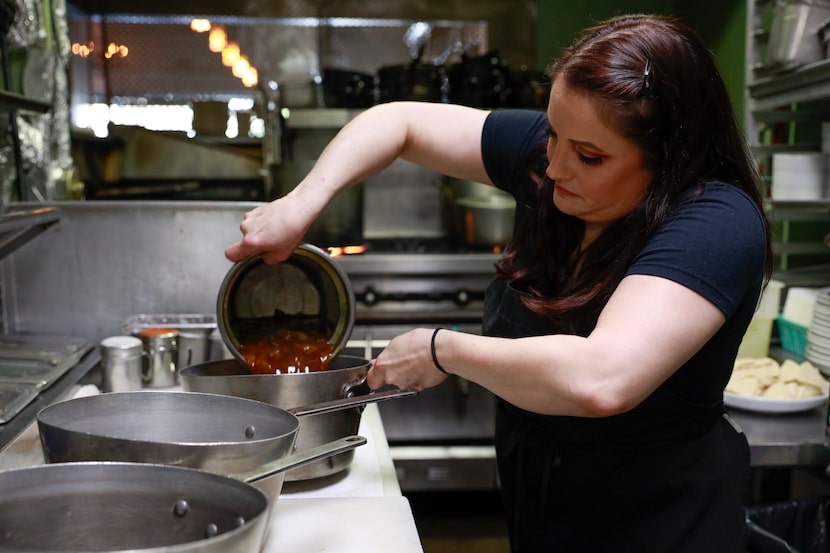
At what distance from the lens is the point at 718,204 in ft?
3.98

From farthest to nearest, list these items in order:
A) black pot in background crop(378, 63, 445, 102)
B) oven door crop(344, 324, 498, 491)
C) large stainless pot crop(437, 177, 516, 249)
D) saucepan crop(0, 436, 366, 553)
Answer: black pot in background crop(378, 63, 445, 102), large stainless pot crop(437, 177, 516, 249), oven door crop(344, 324, 498, 491), saucepan crop(0, 436, 366, 553)

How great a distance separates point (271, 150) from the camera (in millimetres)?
4027

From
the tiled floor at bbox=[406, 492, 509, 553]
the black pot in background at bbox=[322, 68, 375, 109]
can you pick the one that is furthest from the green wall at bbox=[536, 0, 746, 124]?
the tiled floor at bbox=[406, 492, 509, 553]

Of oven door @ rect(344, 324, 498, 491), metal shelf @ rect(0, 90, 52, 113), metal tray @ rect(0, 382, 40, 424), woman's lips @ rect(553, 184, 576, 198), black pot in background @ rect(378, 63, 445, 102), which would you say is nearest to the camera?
woman's lips @ rect(553, 184, 576, 198)

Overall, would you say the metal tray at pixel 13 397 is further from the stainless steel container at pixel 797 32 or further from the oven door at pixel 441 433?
the stainless steel container at pixel 797 32

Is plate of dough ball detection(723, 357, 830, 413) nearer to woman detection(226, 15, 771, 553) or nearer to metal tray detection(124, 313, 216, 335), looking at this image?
woman detection(226, 15, 771, 553)

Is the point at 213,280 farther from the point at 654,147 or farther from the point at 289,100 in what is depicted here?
the point at 289,100

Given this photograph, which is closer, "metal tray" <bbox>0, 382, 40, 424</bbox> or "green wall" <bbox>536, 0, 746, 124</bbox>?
"metal tray" <bbox>0, 382, 40, 424</bbox>

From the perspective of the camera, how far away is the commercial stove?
3271 mm

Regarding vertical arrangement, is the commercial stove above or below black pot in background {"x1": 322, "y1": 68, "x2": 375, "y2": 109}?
below

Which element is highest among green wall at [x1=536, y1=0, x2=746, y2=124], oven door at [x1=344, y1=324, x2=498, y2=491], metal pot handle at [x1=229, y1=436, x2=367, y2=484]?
green wall at [x1=536, y1=0, x2=746, y2=124]

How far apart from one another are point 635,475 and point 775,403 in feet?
3.03

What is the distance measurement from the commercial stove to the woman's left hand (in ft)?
6.06

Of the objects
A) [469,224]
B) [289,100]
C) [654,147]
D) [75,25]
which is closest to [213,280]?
[654,147]
